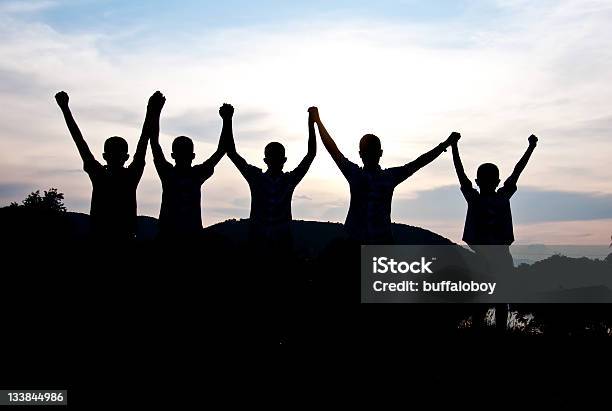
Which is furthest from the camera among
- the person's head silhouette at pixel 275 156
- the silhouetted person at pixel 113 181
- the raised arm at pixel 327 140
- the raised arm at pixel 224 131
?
the raised arm at pixel 327 140

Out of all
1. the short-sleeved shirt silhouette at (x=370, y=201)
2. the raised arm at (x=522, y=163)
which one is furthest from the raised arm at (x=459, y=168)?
the short-sleeved shirt silhouette at (x=370, y=201)

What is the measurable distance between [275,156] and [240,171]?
0.63 m

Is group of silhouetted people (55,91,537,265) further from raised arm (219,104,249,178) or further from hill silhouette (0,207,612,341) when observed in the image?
hill silhouette (0,207,612,341)

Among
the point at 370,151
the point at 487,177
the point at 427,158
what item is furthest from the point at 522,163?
the point at 370,151

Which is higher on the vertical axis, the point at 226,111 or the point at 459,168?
the point at 226,111

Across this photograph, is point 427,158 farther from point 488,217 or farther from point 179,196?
point 179,196

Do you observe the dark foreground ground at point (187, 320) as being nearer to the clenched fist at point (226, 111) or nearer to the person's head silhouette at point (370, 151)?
the person's head silhouette at point (370, 151)

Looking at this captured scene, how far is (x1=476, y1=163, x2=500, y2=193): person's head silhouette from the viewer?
13.7 m

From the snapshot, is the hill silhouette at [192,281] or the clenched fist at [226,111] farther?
the clenched fist at [226,111]

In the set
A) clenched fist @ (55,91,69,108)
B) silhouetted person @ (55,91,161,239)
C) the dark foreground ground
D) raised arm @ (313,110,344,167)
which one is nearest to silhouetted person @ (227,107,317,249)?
raised arm @ (313,110,344,167)

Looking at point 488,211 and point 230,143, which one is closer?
point 230,143

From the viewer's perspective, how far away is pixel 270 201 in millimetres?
12758

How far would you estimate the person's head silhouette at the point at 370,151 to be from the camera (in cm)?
1290

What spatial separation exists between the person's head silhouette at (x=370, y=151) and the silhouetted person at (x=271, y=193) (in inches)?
34.9
